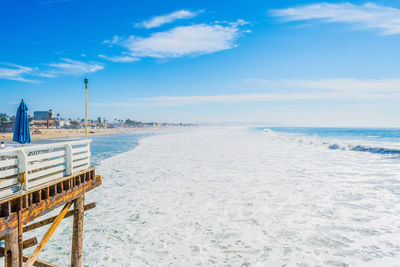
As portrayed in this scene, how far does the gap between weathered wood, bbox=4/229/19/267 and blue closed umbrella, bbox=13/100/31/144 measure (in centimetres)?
379

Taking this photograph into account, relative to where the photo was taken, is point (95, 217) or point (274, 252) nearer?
point (274, 252)

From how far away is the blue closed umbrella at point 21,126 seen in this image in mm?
8273

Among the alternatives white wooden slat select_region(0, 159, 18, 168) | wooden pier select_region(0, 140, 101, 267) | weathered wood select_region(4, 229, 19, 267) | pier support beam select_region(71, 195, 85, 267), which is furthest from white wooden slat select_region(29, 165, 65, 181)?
pier support beam select_region(71, 195, 85, 267)

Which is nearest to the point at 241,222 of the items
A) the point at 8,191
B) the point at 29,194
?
the point at 29,194

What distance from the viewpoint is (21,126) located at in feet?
27.9

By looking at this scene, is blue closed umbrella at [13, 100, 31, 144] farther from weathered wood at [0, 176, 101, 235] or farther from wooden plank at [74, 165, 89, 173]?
weathered wood at [0, 176, 101, 235]

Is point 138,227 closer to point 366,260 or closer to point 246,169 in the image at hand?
point 366,260

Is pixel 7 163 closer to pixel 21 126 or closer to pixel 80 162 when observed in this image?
pixel 80 162

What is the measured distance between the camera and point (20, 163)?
19.0ft

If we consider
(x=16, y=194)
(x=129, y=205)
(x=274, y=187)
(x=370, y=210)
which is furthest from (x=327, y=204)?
(x=16, y=194)

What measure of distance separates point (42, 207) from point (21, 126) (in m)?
3.85

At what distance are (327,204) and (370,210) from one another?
5.99 feet

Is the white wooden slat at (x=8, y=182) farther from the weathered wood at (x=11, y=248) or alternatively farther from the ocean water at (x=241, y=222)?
the ocean water at (x=241, y=222)

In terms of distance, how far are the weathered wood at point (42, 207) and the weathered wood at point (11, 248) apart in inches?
9.2
